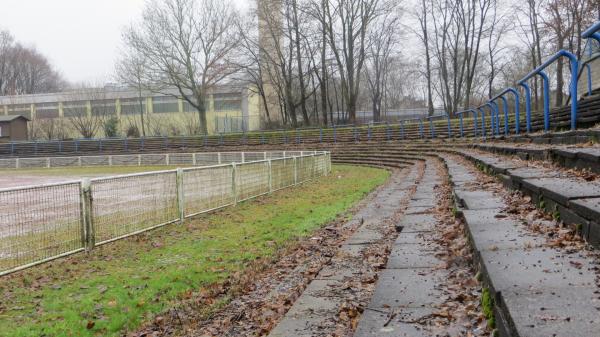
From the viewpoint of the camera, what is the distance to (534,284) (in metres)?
2.36

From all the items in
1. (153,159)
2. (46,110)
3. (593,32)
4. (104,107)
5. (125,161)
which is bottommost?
(125,161)

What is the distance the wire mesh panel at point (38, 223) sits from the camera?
6.09 meters

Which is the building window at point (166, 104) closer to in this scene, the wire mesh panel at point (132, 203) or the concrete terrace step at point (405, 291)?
the wire mesh panel at point (132, 203)

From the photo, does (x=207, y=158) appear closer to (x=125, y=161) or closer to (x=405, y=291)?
(x=125, y=161)

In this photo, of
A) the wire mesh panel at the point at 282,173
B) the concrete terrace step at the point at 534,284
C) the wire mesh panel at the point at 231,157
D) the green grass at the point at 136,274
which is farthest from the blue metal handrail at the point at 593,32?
the wire mesh panel at the point at 231,157

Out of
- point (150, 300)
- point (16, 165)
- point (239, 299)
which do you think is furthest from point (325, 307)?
point (16, 165)

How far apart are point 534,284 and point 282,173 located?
13.5 m

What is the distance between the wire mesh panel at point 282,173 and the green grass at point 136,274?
4480 millimetres

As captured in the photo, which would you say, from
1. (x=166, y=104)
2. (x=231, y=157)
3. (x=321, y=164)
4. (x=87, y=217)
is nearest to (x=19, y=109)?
(x=166, y=104)

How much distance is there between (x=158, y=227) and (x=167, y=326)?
478 centimetres

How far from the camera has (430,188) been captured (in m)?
8.27

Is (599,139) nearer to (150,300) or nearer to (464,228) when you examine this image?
(464,228)

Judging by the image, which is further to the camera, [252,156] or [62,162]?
[62,162]

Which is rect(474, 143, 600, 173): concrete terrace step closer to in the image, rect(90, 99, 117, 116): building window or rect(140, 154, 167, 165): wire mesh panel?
rect(140, 154, 167, 165): wire mesh panel
